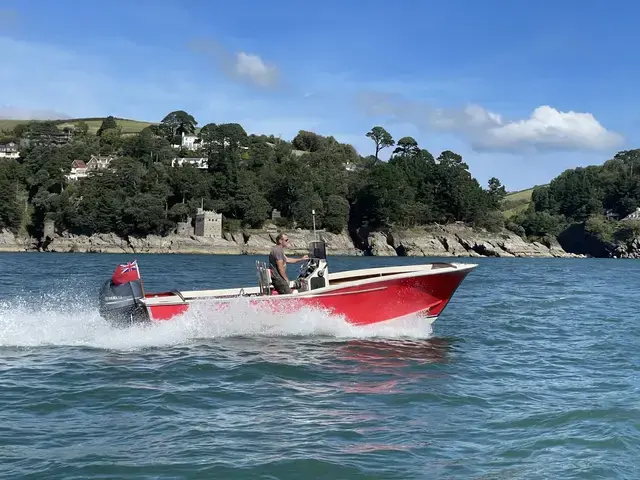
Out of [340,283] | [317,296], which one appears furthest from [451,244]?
[317,296]

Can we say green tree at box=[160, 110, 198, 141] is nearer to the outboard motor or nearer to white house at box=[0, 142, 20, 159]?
white house at box=[0, 142, 20, 159]

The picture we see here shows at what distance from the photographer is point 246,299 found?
15.1m

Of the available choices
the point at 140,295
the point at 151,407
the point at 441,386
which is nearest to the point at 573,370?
the point at 441,386

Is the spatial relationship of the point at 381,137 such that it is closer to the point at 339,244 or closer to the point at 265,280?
the point at 339,244

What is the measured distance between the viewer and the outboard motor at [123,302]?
14492 millimetres

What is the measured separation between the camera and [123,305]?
14.5 metres

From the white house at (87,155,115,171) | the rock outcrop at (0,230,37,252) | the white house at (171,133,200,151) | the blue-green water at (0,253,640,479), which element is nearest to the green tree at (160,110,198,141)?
the white house at (171,133,200,151)

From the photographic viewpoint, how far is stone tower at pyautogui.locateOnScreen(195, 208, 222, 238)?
372 ft

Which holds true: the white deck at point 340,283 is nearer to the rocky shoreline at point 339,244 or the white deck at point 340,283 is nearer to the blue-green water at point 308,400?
the blue-green water at point 308,400

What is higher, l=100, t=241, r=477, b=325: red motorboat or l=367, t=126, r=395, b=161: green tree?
l=367, t=126, r=395, b=161: green tree

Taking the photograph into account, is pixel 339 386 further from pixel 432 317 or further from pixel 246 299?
pixel 432 317

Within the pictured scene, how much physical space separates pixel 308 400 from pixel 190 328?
226 inches

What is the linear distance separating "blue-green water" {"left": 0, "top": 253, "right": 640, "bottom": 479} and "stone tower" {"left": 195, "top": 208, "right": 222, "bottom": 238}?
9590 cm

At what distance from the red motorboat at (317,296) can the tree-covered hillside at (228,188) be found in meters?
101
